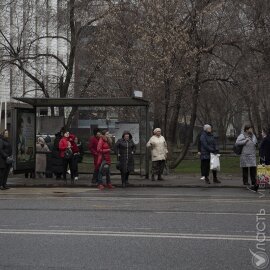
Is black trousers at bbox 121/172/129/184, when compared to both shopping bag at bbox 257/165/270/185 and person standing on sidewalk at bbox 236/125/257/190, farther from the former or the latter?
shopping bag at bbox 257/165/270/185

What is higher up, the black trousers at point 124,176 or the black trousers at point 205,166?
the black trousers at point 205,166

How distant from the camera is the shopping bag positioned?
1522 cm

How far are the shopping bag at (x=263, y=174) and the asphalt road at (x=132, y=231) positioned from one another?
2.19ft

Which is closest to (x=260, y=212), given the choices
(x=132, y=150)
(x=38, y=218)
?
(x=38, y=218)

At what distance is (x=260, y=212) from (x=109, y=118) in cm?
1061

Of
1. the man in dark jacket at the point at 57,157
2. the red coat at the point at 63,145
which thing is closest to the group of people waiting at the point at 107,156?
the red coat at the point at 63,145

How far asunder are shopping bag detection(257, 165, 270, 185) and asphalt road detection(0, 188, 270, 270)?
666 millimetres

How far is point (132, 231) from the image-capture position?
30.0 feet

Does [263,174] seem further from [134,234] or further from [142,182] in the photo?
[134,234]

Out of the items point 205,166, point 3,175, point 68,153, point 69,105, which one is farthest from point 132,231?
point 69,105

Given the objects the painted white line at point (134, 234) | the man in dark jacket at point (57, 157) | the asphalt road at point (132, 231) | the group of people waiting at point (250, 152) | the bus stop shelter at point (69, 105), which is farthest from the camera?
the man in dark jacket at point (57, 157)

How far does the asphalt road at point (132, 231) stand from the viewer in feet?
23.6

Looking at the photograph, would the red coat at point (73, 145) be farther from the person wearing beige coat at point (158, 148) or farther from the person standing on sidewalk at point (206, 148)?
the person standing on sidewalk at point (206, 148)

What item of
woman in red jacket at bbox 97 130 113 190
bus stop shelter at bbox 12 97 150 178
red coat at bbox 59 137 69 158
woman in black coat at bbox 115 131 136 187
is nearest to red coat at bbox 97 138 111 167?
woman in red jacket at bbox 97 130 113 190
